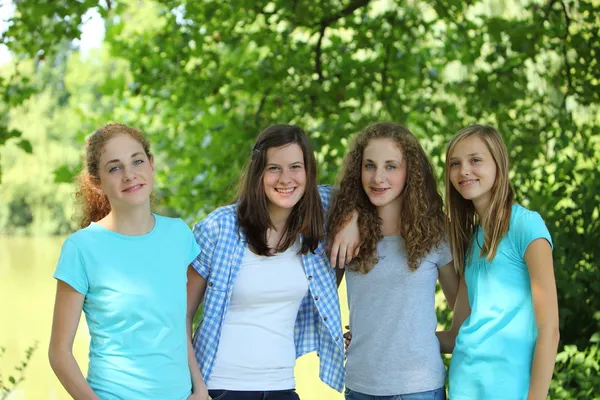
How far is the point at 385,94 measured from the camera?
579cm

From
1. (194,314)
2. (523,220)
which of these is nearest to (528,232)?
(523,220)

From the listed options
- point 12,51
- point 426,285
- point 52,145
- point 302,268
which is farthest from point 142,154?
point 52,145

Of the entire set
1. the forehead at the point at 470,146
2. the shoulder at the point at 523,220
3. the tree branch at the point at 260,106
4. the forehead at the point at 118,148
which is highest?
the tree branch at the point at 260,106

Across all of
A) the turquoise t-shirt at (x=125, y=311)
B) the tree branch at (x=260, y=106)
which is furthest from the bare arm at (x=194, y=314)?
the tree branch at (x=260, y=106)

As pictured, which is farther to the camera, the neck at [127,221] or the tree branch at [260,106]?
the tree branch at [260,106]

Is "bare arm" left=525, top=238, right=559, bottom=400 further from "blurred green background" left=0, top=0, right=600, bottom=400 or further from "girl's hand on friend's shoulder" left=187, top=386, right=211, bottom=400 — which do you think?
"blurred green background" left=0, top=0, right=600, bottom=400

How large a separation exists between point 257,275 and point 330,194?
1.53ft

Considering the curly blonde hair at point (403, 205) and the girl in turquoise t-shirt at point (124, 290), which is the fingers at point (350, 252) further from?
the girl in turquoise t-shirt at point (124, 290)

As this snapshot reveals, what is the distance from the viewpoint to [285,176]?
2492 millimetres

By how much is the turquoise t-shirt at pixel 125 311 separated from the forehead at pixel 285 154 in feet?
1.70

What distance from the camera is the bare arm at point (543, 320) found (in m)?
2.26

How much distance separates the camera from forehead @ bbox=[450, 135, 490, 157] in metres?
2.47

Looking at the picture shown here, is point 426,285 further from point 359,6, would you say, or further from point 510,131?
point 359,6

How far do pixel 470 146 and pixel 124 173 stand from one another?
104cm
